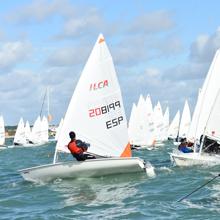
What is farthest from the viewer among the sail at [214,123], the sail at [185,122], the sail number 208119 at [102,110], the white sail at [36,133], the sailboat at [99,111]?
the white sail at [36,133]

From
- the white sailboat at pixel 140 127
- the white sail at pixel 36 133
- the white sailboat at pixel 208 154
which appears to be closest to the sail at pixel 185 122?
the white sailboat at pixel 140 127

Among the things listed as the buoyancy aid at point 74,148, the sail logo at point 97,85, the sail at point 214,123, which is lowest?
the buoyancy aid at point 74,148

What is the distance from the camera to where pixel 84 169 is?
57.3 ft

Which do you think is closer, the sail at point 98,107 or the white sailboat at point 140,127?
the sail at point 98,107

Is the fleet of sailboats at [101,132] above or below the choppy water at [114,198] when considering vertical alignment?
above

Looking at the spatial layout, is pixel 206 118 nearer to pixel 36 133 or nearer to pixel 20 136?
pixel 20 136

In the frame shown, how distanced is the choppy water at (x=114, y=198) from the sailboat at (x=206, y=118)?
8.84ft

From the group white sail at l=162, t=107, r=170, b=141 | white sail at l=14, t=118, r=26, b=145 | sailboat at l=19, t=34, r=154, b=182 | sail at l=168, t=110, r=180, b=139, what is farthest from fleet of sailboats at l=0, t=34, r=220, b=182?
sail at l=168, t=110, r=180, b=139

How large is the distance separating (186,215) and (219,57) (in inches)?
623

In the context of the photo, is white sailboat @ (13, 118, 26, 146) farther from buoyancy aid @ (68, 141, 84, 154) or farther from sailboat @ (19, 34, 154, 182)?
buoyancy aid @ (68, 141, 84, 154)

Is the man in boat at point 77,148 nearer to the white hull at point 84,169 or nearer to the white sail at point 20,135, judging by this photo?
the white hull at point 84,169

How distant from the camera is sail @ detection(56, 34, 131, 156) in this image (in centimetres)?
1909

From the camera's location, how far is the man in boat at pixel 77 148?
17562mm

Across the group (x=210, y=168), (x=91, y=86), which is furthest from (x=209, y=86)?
(x=91, y=86)
